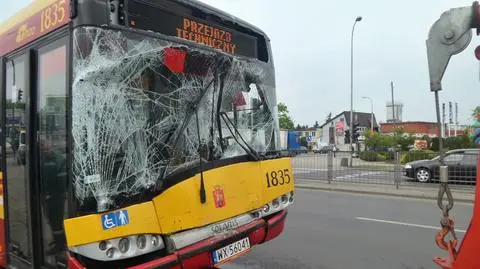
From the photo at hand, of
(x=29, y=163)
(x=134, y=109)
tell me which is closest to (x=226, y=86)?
(x=134, y=109)

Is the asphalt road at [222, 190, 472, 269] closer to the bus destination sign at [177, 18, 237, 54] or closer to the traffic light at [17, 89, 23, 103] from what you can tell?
the bus destination sign at [177, 18, 237, 54]

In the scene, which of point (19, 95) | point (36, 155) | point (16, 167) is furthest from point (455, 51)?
point (16, 167)

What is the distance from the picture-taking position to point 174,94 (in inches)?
149

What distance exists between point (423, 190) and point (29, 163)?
1338 centimetres

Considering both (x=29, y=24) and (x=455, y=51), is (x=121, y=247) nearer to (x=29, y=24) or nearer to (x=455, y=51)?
(x=29, y=24)

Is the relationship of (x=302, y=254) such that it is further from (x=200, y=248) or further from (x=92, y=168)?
(x=92, y=168)

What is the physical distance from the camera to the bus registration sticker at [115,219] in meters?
3.15

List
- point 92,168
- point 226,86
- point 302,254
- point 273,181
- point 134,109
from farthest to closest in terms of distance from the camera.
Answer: point 302,254 → point 273,181 → point 226,86 → point 134,109 → point 92,168

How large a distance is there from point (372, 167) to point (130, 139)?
14.4 metres

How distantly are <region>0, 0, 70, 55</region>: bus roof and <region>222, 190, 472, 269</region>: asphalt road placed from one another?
3656mm

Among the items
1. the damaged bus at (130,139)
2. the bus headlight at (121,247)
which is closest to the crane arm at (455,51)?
the damaged bus at (130,139)

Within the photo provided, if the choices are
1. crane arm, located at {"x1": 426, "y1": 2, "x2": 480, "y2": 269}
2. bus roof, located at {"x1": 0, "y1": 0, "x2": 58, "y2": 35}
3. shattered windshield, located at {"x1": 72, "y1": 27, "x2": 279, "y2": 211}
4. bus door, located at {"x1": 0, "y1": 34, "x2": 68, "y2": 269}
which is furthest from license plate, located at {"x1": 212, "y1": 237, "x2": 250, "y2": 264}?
bus roof, located at {"x1": 0, "y1": 0, "x2": 58, "y2": 35}

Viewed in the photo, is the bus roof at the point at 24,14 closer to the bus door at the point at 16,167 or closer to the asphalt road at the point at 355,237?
the bus door at the point at 16,167

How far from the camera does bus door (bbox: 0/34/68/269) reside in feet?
11.4
